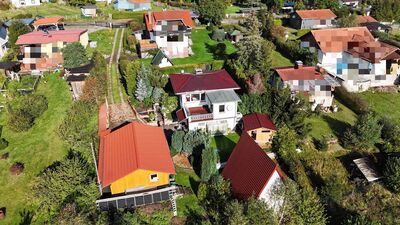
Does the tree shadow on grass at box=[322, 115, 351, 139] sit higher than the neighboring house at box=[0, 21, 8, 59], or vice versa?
the neighboring house at box=[0, 21, 8, 59]

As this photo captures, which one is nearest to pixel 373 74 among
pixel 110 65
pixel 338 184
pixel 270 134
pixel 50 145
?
pixel 270 134

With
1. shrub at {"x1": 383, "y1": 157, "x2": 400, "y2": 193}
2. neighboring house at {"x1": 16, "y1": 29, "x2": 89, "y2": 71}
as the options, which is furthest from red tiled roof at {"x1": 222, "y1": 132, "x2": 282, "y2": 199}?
neighboring house at {"x1": 16, "y1": 29, "x2": 89, "y2": 71}

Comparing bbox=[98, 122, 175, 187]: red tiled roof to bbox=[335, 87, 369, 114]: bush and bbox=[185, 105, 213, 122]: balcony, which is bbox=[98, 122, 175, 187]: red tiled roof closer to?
bbox=[185, 105, 213, 122]: balcony

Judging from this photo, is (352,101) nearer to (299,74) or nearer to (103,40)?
(299,74)

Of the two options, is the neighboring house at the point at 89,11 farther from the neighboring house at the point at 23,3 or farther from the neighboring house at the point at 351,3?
the neighboring house at the point at 351,3


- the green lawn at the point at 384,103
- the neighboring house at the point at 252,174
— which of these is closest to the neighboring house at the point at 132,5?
the green lawn at the point at 384,103

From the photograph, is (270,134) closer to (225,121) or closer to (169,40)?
(225,121)
